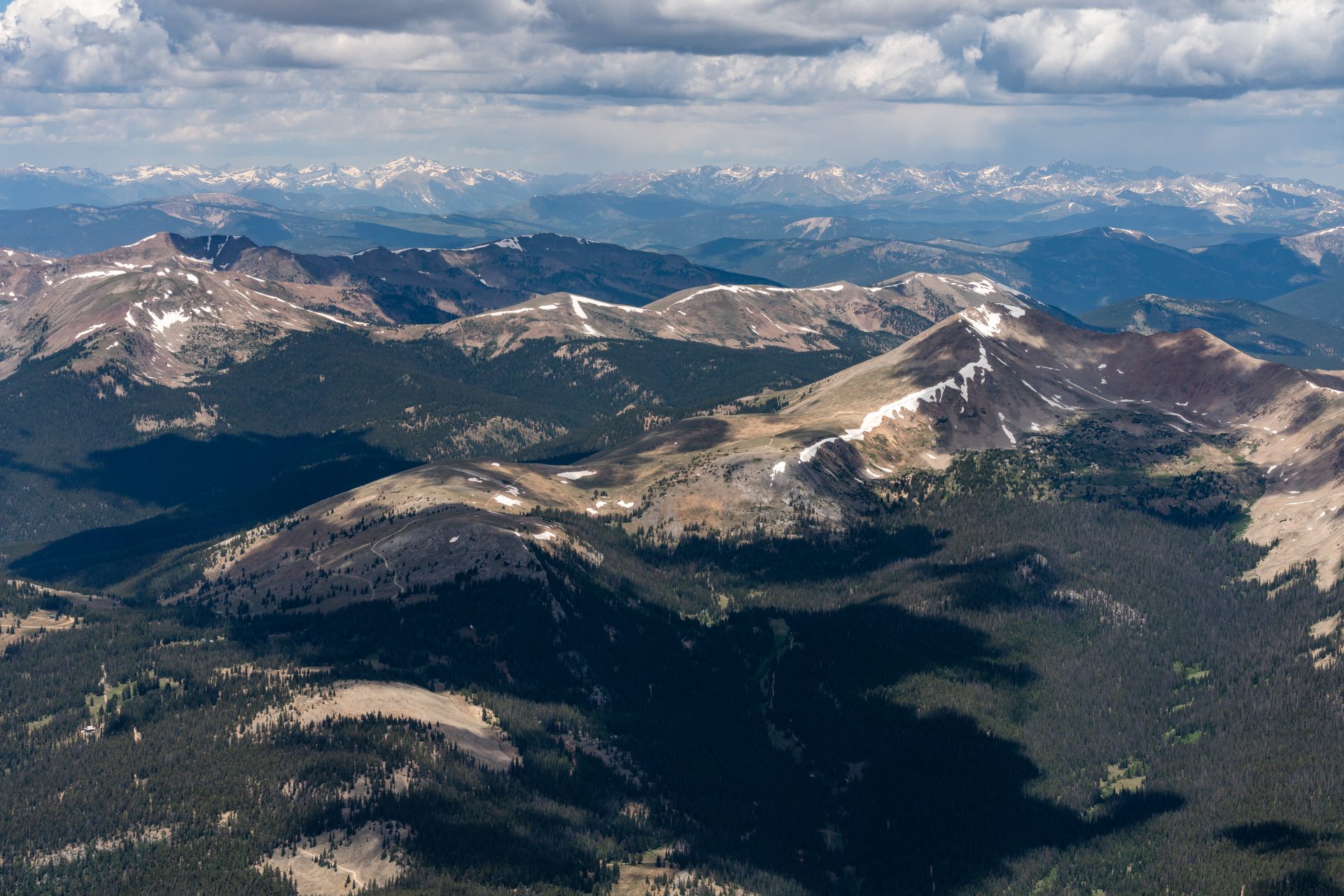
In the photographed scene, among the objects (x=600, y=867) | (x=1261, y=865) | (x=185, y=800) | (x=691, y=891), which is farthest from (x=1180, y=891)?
(x=185, y=800)

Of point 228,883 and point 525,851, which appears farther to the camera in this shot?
point 525,851

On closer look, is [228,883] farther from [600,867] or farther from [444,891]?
[600,867]

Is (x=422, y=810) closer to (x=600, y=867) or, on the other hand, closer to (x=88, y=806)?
(x=600, y=867)

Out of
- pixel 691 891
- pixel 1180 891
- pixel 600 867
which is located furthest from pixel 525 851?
pixel 1180 891

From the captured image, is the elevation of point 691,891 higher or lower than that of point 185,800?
lower

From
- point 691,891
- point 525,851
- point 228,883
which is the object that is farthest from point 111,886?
point 691,891

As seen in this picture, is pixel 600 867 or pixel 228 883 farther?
pixel 600 867

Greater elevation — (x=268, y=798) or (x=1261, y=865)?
(x=268, y=798)
